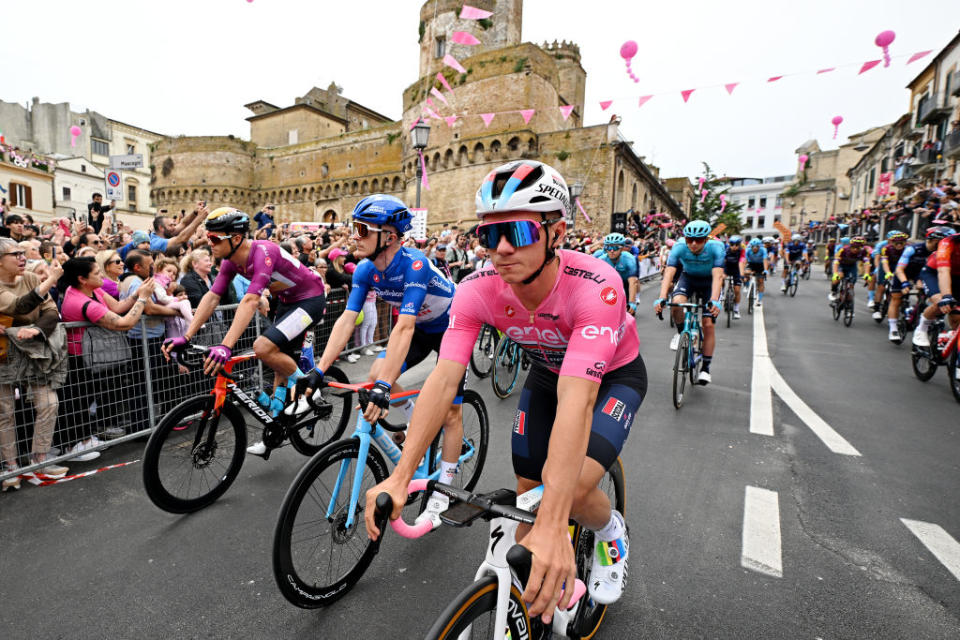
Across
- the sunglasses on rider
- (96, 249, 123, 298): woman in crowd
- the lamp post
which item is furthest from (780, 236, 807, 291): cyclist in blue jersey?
(96, 249, 123, 298): woman in crowd

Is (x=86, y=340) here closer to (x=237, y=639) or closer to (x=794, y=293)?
(x=237, y=639)

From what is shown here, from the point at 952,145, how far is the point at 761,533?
4134 centimetres

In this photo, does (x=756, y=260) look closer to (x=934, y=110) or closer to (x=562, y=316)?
(x=562, y=316)

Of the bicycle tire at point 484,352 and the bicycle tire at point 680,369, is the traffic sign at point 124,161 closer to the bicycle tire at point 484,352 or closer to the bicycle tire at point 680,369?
the bicycle tire at point 484,352

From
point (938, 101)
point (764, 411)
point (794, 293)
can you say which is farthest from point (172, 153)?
point (938, 101)

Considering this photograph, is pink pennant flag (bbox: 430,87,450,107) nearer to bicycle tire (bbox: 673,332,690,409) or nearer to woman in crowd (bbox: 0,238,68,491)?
bicycle tire (bbox: 673,332,690,409)

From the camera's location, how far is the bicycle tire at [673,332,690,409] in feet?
19.2

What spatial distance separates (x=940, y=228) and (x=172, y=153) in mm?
71245

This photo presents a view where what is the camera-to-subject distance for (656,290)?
19.6 meters

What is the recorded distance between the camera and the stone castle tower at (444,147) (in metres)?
35.9

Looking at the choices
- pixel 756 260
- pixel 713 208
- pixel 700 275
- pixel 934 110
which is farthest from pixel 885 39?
pixel 713 208

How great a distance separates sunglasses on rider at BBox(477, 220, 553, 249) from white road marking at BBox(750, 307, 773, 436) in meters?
4.53

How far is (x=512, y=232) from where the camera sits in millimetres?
1831

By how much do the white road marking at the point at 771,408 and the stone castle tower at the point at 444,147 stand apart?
94.7 feet
